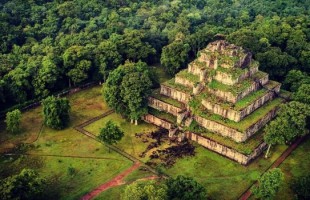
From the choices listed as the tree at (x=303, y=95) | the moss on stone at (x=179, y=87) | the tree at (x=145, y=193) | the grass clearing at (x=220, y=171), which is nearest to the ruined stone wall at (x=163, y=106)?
the moss on stone at (x=179, y=87)

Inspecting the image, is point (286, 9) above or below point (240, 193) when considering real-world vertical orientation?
above

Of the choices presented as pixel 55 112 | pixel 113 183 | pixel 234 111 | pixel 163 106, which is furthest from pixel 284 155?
pixel 55 112

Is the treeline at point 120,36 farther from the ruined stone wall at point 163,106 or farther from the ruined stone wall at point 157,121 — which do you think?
the ruined stone wall at point 157,121

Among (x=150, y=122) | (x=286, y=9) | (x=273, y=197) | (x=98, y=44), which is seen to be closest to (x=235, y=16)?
(x=286, y=9)

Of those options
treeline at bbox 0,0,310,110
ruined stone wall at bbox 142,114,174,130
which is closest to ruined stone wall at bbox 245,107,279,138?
ruined stone wall at bbox 142,114,174,130

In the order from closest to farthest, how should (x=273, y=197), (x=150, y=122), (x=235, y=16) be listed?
(x=273, y=197) < (x=150, y=122) < (x=235, y=16)

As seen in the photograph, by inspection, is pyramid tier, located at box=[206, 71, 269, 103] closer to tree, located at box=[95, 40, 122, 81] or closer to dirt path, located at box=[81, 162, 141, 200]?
dirt path, located at box=[81, 162, 141, 200]

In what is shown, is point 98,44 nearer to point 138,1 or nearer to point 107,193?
point 138,1
